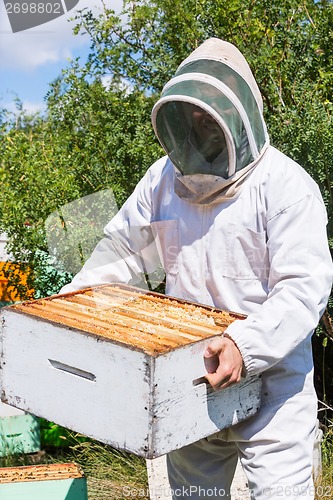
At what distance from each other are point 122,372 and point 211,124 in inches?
35.8

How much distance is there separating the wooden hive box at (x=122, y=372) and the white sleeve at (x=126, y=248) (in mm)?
227

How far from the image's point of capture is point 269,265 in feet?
8.01

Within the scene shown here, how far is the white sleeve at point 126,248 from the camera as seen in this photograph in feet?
8.91

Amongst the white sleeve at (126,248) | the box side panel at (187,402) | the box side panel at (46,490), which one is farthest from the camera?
the box side panel at (46,490)

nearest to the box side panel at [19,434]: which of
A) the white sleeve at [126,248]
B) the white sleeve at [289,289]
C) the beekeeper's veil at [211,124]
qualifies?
the white sleeve at [126,248]

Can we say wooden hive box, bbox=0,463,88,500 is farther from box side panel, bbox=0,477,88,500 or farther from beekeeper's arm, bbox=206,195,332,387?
beekeeper's arm, bbox=206,195,332,387

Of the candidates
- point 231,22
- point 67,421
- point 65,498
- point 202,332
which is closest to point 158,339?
point 202,332

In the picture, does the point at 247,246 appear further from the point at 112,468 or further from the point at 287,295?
the point at 112,468

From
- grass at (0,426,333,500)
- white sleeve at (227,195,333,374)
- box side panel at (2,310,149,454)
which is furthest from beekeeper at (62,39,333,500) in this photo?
grass at (0,426,333,500)

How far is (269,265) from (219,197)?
28 cm

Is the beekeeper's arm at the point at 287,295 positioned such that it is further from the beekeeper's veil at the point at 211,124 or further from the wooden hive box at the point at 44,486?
the wooden hive box at the point at 44,486

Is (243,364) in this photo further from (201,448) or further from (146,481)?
(146,481)

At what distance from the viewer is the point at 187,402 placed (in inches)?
83.6

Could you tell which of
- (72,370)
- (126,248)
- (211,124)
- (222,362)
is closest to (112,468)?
(126,248)
